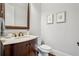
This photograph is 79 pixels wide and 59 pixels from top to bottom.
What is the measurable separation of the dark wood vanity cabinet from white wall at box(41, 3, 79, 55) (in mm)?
199

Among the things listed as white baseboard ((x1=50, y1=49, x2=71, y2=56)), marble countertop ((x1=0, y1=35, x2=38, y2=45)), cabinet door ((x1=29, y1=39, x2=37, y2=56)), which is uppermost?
marble countertop ((x1=0, y1=35, x2=38, y2=45))

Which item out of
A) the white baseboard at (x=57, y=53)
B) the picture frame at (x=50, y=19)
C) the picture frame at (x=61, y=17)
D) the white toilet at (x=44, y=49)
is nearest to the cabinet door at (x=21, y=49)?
the white toilet at (x=44, y=49)

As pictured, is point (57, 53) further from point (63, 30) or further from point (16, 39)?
point (16, 39)

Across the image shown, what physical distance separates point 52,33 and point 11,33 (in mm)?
574

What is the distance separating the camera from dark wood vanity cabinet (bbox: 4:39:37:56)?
1513 millimetres

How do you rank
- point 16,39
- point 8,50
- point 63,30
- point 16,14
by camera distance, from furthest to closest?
point 63,30
point 16,14
point 16,39
point 8,50

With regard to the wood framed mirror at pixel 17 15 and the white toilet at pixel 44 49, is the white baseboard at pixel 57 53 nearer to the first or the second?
the white toilet at pixel 44 49

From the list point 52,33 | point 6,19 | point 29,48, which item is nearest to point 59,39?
point 52,33

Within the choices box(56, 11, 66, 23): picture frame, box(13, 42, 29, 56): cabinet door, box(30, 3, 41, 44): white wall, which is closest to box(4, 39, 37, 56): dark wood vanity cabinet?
box(13, 42, 29, 56): cabinet door

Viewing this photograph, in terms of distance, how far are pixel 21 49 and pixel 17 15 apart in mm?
482

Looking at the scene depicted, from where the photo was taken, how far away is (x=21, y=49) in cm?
160

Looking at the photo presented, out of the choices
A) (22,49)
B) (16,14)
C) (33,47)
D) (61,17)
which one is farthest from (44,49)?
(16,14)

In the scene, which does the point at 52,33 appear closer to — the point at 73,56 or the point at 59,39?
the point at 59,39

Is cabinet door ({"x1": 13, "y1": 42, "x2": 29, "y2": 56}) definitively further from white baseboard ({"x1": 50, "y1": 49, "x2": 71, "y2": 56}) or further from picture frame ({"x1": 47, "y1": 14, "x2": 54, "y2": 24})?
picture frame ({"x1": 47, "y1": 14, "x2": 54, "y2": 24})
